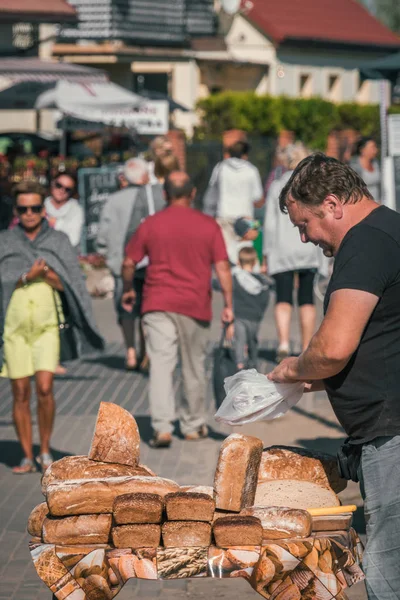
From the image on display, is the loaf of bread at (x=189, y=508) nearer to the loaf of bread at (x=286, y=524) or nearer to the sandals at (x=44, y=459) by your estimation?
the loaf of bread at (x=286, y=524)

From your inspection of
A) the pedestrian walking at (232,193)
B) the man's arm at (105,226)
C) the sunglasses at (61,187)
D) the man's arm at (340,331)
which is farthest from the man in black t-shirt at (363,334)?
the pedestrian walking at (232,193)

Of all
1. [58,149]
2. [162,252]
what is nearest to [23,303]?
[162,252]

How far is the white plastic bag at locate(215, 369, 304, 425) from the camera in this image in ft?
15.2

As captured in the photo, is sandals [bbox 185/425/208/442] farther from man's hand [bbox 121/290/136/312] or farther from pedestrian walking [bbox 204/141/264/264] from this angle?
pedestrian walking [bbox 204/141/264/264]

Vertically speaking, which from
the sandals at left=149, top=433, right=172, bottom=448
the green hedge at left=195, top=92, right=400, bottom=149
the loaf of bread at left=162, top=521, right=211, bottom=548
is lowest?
the green hedge at left=195, top=92, right=400, bottom=149

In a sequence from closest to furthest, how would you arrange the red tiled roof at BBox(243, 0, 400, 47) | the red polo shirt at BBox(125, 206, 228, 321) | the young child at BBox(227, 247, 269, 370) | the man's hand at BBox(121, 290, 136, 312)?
the red polo shirt at BBox(125, 206, 228, 321) < the man's hand at BBox(121, 290, 136, 312) < the young child at BBox(227, 247, 269, 370) < the red tiled roof at BBox(243, 0, 400, 47)

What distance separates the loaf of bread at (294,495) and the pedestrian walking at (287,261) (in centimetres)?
709

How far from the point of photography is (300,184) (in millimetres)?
4227

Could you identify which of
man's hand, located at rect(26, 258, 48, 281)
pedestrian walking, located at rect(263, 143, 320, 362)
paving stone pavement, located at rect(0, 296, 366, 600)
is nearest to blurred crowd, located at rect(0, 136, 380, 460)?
man's hand, located at rect(26, 258, 48, 281)

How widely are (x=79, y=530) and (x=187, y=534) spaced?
379 mm

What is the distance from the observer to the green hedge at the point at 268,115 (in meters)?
40.7

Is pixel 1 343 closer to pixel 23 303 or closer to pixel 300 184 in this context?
pixel 23 303

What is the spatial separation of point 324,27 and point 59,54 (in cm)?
1698

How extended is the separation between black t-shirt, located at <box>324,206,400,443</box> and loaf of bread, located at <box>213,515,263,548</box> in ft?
1.54
